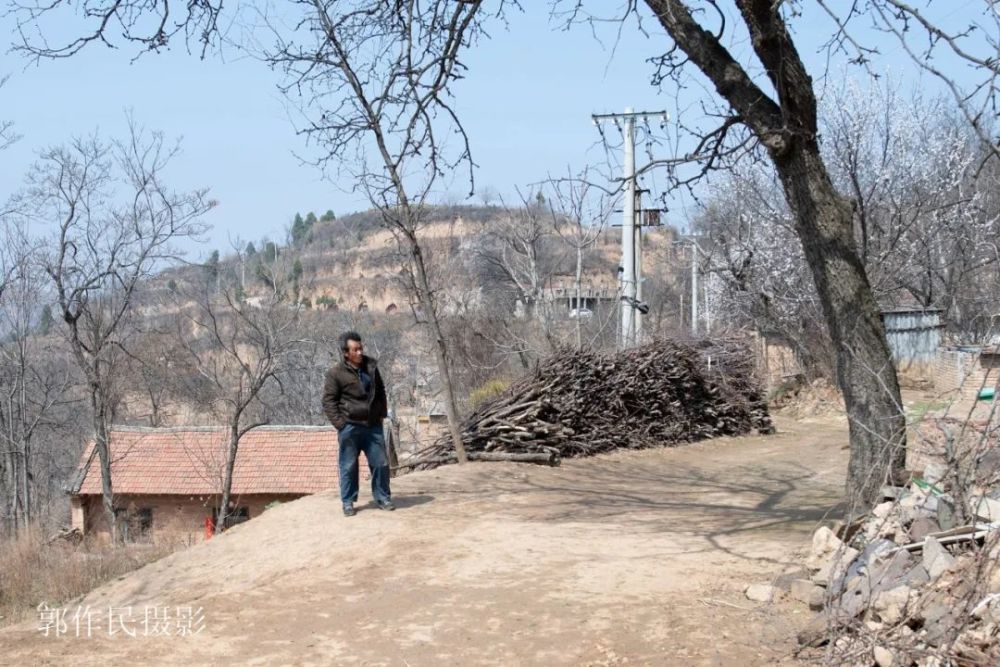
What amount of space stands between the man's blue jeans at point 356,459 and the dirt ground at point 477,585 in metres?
0.29

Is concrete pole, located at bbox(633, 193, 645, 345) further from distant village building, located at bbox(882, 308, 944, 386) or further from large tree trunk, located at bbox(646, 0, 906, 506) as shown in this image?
large tree trunk, located at bbox(646, 0, 906, 506)

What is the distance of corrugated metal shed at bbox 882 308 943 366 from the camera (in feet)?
81.4

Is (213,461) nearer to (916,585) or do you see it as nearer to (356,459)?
(356,459)

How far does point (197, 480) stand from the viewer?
103ft

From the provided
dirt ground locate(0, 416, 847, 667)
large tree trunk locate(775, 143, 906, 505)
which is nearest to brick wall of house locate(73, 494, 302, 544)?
dirt ground locate(0, 416, 847, 667)

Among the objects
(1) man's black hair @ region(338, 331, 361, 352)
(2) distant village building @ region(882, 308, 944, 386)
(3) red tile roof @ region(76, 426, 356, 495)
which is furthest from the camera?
(3) red tile roof @ region(76, 426, 356, 495)

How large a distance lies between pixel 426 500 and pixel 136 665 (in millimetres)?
4413

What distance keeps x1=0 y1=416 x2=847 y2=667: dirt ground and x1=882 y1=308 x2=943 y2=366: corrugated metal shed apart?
16327 millimetres

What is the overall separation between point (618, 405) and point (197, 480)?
21143 millimetres

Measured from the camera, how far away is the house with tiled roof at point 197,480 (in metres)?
30.2

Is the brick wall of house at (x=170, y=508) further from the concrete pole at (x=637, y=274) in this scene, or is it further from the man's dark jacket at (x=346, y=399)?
the man's dark jacket at (x=346, y=399)

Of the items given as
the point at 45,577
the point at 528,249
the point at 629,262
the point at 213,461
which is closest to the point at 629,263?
the point at 629,262

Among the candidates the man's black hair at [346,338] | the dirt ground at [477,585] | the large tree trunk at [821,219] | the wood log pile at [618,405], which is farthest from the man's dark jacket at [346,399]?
the large tree trunk at [821,219]

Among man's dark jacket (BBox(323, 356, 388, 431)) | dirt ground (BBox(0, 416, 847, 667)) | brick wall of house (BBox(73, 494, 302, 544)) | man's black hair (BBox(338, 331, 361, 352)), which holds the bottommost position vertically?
brick wall of house (BBox(73, 494, 302, 544))
